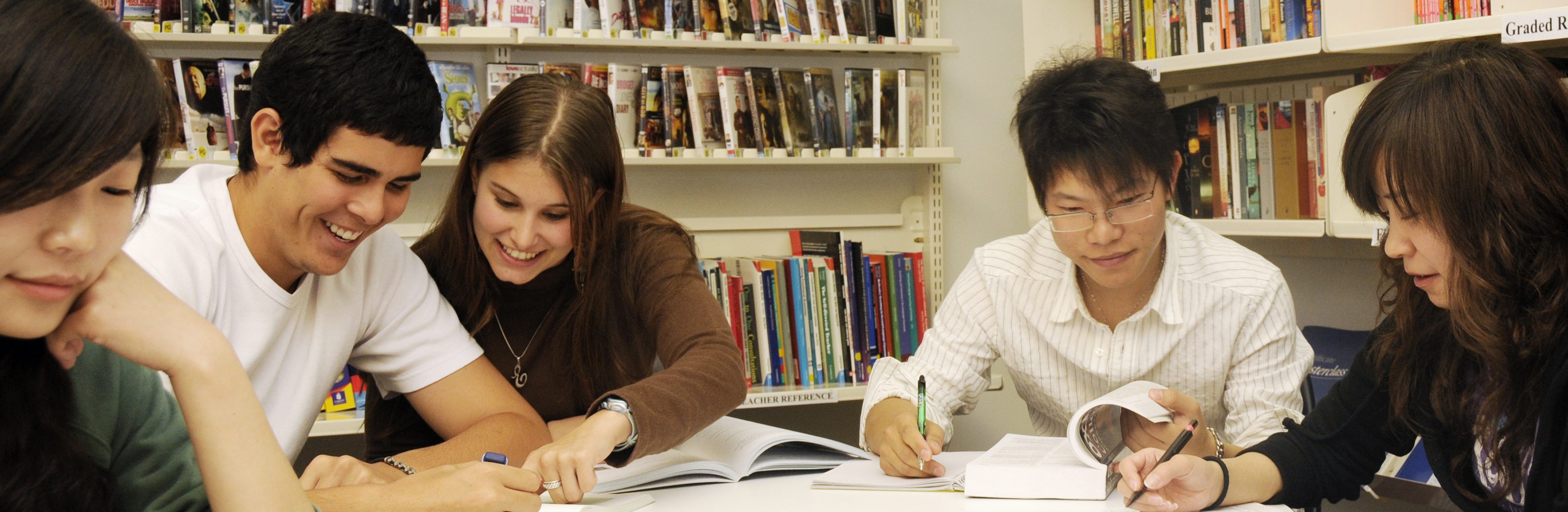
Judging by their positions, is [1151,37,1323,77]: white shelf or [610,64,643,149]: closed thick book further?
[610,64,643,149]: closed thick book

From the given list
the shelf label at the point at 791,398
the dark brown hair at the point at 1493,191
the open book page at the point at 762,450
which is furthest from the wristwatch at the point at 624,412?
the shelf label at the point at 791,398

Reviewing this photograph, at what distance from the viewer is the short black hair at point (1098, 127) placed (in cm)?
142

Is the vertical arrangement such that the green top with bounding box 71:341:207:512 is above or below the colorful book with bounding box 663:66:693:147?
below

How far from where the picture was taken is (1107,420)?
1.28 m

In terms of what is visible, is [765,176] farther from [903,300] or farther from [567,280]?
[567,280]

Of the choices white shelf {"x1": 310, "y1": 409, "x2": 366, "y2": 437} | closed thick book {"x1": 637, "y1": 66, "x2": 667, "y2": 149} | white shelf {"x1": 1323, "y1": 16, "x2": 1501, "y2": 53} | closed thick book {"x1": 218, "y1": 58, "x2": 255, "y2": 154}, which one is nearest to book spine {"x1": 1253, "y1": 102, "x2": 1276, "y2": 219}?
white shelf {"x1": 1323, "y1": 16, "x2": 1501, "y2": 53}

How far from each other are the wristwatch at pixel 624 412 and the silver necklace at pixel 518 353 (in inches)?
16.1

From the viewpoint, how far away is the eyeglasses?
1423 mm

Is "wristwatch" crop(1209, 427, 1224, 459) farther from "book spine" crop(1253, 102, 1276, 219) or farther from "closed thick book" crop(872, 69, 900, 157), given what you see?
"closed thick book" crop(872, 69, 900, 157)

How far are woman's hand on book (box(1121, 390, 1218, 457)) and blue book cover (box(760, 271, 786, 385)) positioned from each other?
1.26 metres

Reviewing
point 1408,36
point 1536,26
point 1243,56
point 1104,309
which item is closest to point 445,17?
point 1104,309

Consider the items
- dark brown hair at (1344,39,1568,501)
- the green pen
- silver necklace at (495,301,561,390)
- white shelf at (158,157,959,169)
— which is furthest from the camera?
white shelf at (158,157,959,169)

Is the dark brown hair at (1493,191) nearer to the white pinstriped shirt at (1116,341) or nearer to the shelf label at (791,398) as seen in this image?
the white pinstriped shirt at (1116,341)

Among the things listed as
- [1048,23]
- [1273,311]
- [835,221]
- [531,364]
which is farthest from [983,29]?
[531,364]
